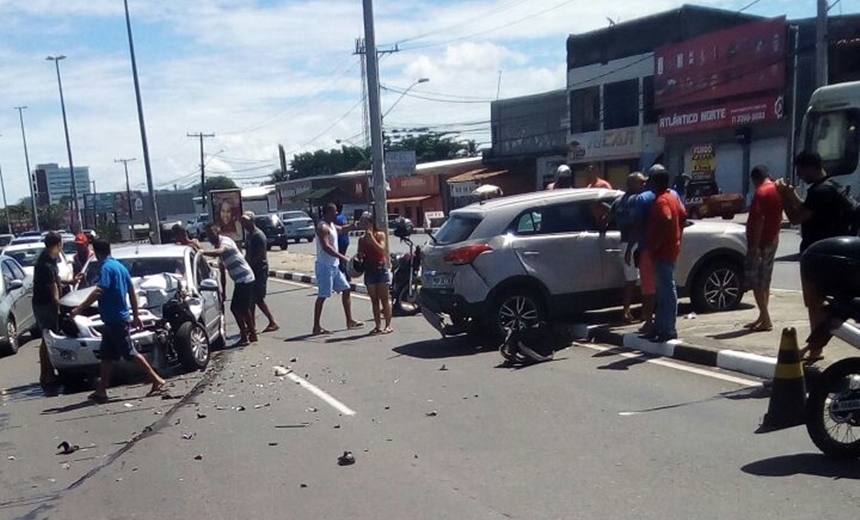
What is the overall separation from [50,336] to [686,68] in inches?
1428

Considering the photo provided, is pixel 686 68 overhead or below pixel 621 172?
overhead

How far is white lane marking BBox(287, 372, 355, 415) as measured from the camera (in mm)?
8688

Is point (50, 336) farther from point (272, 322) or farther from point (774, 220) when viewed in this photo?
point (774, 220)

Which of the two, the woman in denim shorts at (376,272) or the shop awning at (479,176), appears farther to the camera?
the shop awning at (479,176)

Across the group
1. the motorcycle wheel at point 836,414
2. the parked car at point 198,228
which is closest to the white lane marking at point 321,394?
the motorcycle wheel at point 836,414

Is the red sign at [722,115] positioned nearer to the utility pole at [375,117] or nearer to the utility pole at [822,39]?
the utility pole at [822,39]

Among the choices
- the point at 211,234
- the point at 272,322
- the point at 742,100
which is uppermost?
the point at 742,100

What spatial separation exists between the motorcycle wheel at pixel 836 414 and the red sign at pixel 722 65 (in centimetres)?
3459

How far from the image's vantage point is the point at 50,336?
35.4ft

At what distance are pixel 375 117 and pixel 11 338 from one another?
8896 mm

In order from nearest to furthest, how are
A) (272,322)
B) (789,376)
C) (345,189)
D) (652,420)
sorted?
(789,376) → (652,420) → (272,322) → (345,189)

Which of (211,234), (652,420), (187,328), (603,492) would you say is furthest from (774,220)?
(211,234)

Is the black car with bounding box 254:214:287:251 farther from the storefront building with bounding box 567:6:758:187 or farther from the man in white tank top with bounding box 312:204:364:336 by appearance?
the man in white tank top with bounding box 312:204:364:336

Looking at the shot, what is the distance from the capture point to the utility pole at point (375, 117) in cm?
1986
